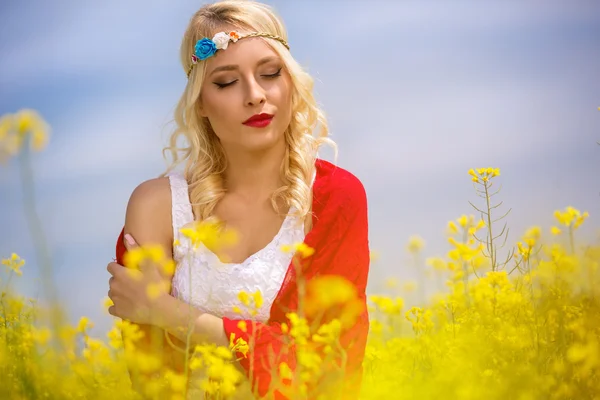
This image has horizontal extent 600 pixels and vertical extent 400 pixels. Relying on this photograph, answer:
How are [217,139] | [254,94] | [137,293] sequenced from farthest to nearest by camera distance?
[217,139]
[254,94]
[137,293]

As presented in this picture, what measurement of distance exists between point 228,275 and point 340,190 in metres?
0.52

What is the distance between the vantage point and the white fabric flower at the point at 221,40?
8.95 feet

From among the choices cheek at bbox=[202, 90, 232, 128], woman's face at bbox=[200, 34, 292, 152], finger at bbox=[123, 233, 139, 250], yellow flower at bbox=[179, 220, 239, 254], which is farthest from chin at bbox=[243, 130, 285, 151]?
finger at bbox=[123, 233, 139, 250]

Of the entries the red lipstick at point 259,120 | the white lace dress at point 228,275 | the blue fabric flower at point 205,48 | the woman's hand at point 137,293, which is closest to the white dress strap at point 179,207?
the white lace dress at point 228,275

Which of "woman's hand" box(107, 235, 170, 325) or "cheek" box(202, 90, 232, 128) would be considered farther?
"cheek" box(202, 90, 232, 128)

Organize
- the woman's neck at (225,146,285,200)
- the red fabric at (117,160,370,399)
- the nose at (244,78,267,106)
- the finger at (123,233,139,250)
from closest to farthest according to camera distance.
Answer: the red fabric at (117,160,370,399)
the nose at (244,78,267,106)
the finger at (123,233,139,250)
the woman's neck at (225,146,285,200)

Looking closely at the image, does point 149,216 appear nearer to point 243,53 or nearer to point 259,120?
point 259,120

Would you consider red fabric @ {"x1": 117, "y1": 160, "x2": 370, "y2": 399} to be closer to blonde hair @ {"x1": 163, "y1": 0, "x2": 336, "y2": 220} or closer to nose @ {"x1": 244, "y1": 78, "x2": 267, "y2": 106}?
blonde hair @ {"x1": 163, "y1": 0, "x2": 336, "y2": 220}

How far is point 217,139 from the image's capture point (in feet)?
9.96

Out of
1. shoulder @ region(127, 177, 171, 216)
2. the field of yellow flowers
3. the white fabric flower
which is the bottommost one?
the field of yellow flowers

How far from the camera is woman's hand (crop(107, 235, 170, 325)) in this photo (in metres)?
2.45

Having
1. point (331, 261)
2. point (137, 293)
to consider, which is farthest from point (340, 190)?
point (137, 293)

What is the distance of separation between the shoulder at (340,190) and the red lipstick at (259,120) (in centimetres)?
33

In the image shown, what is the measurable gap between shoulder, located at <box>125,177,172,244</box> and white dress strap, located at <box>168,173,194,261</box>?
2 centimetres
